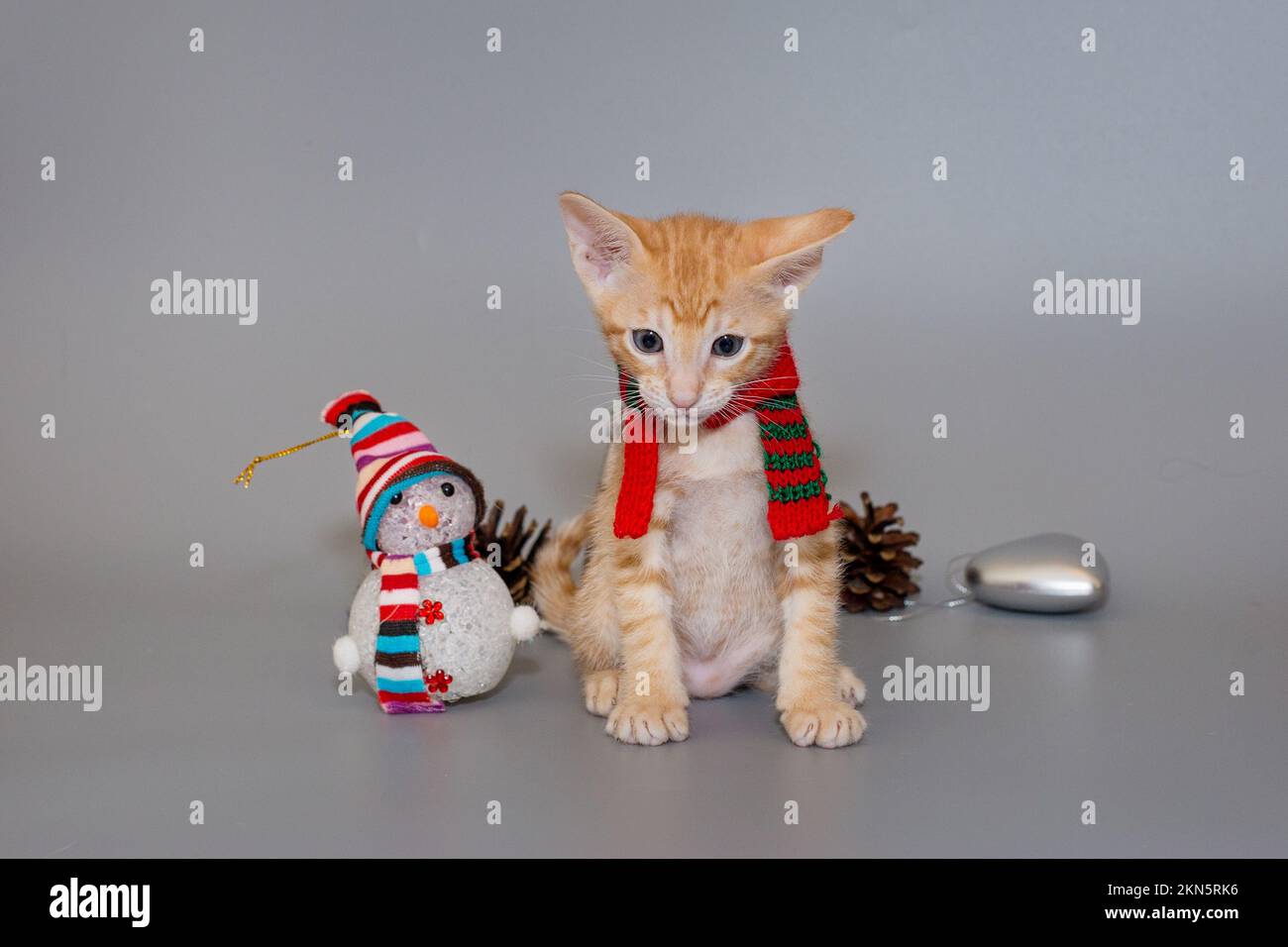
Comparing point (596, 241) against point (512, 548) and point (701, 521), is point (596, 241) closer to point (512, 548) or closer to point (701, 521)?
point (701, 521)

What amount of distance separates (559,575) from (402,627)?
549 mm

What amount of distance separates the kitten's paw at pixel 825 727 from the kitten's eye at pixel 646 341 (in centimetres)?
57

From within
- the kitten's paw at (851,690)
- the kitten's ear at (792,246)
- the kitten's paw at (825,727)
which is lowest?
the kitten's paw at (825,727)

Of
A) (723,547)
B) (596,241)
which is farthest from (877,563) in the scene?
(596,241)

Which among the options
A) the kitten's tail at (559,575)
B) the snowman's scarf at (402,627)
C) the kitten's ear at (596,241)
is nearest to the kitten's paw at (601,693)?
the snowman's scarf at (402,627)

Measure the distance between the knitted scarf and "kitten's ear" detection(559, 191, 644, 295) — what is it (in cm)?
15

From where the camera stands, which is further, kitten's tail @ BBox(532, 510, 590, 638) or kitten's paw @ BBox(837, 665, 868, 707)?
kitten's tail @ BBox(532, 510, 590, 638)

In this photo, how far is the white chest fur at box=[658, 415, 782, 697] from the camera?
197 centimetres

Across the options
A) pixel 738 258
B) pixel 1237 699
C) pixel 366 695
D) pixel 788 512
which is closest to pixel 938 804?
pixel 788 512

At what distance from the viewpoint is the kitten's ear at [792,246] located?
1840 mm

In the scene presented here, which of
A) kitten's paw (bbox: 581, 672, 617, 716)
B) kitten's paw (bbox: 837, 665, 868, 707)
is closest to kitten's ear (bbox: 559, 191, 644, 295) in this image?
kitten's paw (bbox: 581, 672, 617, 716)

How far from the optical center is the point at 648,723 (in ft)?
6.14

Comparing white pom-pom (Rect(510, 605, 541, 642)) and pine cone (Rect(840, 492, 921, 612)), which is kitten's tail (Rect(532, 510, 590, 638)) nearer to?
white pom-pom (Rect(510, 605, 541, 642))

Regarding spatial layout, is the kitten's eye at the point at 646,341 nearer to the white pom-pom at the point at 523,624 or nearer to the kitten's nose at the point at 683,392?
the kitten's nose at the point at 683,392
